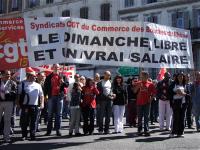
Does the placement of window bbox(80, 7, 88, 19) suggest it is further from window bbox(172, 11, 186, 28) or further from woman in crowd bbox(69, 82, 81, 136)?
woman in crowd bbox(69, 82, 81, 136)

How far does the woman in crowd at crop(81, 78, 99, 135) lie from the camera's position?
12461mm

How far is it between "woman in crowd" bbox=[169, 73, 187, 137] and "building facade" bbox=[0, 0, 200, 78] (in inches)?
853

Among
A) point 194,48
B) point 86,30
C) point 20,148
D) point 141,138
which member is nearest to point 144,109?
point 141,138

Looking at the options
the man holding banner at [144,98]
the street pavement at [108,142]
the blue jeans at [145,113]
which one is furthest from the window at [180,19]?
the blue jeans at [145,113]

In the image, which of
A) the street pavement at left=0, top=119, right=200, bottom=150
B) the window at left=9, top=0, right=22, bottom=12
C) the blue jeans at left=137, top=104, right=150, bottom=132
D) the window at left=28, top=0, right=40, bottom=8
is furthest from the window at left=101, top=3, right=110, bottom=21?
the blue jeans at left=137, top=104, right=150, bottom=132

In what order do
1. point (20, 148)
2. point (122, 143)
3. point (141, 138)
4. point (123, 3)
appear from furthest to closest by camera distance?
point (123, 3), point (141, 138), point (122, 143), point (20, 148)

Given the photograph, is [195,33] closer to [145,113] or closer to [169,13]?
[169,13]

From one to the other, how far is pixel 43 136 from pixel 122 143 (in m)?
2.48

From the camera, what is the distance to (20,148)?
10164 millimetres

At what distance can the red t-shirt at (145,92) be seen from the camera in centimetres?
1219

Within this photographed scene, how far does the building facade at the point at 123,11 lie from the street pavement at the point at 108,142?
21.9 meters

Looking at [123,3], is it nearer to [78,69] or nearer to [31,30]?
[78,69]

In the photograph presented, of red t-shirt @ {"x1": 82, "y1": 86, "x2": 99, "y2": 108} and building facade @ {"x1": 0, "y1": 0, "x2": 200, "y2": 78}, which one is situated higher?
building facade @ {"x1": 0, "y1": 0, "x2": 200, "y2": 78}

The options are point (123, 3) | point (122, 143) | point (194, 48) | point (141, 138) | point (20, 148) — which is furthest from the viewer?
point (123, 3)
